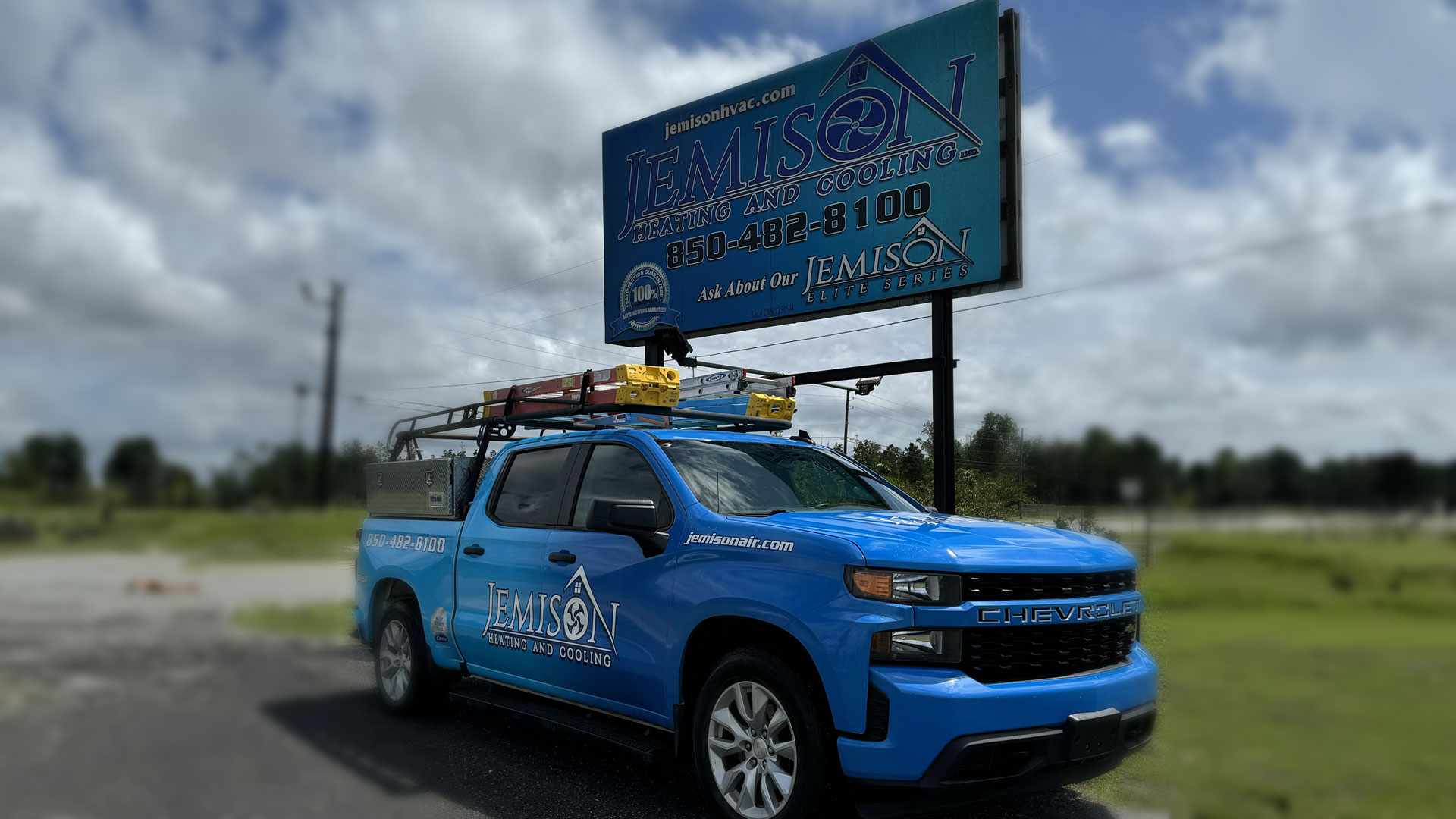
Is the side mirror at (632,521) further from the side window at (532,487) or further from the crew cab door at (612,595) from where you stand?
the side window at (532,487)

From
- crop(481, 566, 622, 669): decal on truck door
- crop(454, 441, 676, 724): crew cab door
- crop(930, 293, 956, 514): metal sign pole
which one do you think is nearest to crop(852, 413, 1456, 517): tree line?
crop(454, 441, 676, 724): crew cab door

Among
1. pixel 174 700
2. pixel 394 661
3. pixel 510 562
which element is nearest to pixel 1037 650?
pixel 510 562

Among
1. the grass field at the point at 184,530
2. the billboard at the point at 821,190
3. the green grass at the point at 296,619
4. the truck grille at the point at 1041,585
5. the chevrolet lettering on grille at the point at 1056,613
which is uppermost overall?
the billboard at the point at 821,190

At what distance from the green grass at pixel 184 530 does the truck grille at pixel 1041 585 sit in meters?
2.90

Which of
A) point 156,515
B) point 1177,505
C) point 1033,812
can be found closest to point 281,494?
point 156,515

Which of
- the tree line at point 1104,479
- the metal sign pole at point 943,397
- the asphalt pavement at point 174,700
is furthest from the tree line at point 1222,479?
the metal sign pole at point 943,397

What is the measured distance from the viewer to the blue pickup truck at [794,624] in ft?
12.1

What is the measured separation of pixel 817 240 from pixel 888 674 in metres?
9.29

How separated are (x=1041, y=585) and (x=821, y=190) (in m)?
9.06

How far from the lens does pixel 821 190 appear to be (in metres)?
12.4

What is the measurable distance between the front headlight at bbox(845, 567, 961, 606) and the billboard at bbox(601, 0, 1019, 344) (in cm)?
754

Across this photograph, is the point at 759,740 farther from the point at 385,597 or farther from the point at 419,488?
the point at 385,597

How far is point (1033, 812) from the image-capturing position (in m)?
4.50

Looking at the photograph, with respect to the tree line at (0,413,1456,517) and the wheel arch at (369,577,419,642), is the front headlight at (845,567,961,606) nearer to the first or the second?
the tree line at (0,413,1456,517)
